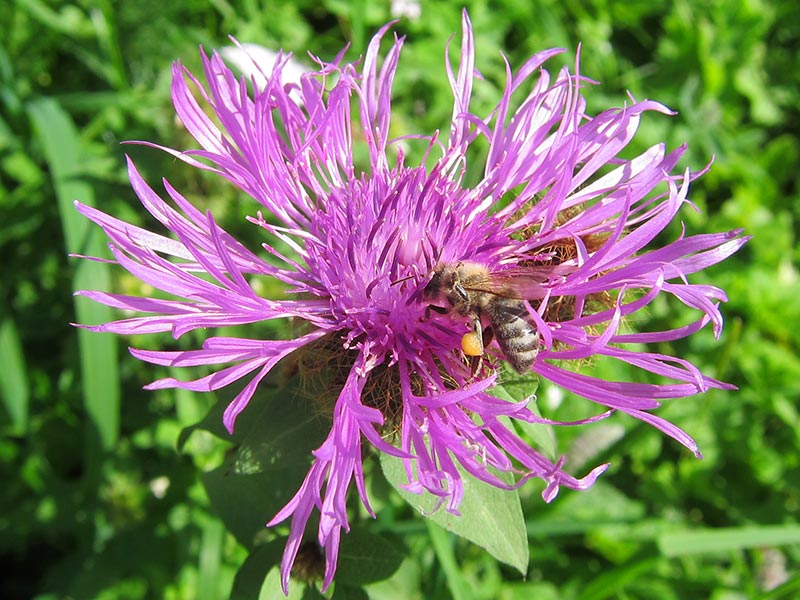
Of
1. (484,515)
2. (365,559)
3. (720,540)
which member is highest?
(484,515)

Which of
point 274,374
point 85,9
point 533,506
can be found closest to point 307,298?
point 274,374

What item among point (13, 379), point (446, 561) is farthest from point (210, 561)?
point (13, 379)

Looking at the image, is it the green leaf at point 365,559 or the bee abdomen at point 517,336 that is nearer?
the bee abdomen at point 517,336

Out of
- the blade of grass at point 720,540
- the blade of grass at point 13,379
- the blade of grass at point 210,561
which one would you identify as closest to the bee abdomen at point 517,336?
the blade of grass at point 720,540

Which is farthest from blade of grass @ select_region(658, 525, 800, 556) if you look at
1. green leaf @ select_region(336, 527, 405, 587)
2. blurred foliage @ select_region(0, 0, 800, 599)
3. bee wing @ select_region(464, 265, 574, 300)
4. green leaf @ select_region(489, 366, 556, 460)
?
bee wing @ select_region(464, 265, 574, 300)

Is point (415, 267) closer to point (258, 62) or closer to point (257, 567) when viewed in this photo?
point (257, 567)

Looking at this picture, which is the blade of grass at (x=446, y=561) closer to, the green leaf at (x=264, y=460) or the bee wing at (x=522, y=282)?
the green leaf at (x=264, y=460)
